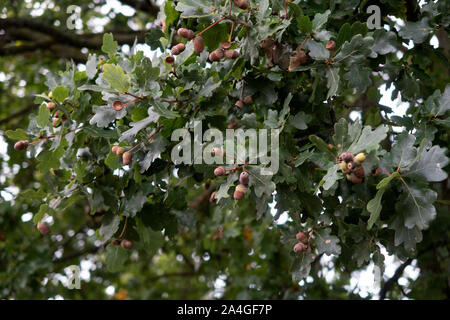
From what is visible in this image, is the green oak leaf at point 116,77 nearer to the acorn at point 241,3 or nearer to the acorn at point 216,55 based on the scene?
the acorn at point 216,55

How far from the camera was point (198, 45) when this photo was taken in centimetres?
191

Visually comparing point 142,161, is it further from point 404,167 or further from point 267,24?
point 404,167

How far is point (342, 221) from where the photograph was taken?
1.98m

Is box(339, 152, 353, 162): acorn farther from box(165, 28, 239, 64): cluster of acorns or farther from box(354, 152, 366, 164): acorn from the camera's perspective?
box(165, 28, 239, 64): cluster of acorns

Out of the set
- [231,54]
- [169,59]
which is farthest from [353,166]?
[169,59]

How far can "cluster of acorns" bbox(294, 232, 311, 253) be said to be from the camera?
1953mm

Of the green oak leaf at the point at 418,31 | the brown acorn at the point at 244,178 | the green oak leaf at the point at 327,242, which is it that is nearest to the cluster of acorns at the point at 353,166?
the brown acorn at the point at 244,178

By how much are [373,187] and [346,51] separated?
47 centimetres

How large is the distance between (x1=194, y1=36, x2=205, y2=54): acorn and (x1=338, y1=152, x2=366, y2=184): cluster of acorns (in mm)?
675

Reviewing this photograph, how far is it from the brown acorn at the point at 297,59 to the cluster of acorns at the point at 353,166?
0.44 meters

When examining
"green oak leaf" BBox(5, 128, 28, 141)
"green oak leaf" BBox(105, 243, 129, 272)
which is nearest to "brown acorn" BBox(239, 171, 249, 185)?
"green oak leaf" BBox(105, 243, 129, 272)

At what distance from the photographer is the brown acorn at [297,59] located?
6.12ft

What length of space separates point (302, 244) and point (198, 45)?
81 centimetres
